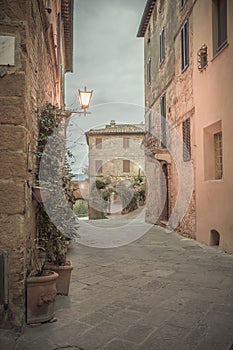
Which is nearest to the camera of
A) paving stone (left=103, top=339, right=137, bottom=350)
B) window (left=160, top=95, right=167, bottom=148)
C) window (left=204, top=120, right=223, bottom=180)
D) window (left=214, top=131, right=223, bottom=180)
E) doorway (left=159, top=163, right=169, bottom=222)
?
paving stone (left=103, top=339, right=137, bottom=350)

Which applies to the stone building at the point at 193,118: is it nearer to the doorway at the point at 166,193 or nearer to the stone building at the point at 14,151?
A: the doorway at the point at 166,193

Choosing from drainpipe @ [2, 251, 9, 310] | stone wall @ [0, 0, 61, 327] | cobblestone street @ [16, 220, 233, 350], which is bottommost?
cobblestone street @ [16, 220, 233, 350]

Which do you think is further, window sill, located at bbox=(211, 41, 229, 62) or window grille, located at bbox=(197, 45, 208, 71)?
window grille, located at bbox=(197, 45, 208, 71)

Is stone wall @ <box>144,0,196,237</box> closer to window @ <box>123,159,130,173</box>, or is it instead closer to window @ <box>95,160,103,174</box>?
window @ <box>95,160,103,174</box>

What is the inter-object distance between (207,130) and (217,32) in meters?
2.04

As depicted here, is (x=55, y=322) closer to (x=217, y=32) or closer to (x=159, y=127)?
(x=217, y=32)

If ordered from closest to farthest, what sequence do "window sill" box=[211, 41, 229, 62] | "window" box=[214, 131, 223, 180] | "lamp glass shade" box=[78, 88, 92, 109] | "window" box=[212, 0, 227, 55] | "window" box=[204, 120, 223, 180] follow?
1. "window sill" box=[211, 41, 229, 62]
2. "window" box=[212, 0, 227, 55]
3. "window" box=[214, 131, 223, 180]
4. "window" box=[204, 120, 223, 180]
5. "lamp glass shade" box=[78, 88, 92, 109]

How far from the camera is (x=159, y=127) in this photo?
12258 millimetres

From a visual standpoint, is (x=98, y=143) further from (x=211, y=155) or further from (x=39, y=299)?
(x=39, y=299)

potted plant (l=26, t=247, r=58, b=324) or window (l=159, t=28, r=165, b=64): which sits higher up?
window (l=159, t=28, r=165, b=64)

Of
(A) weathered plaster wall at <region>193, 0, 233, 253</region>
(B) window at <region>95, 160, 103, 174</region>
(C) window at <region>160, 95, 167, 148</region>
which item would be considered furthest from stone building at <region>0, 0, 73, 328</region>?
(B) window at <region>95, 160, 103, 174</region>

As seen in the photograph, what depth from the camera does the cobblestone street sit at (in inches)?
110

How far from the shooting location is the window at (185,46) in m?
9.06

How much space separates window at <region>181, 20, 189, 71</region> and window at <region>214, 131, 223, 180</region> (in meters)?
2.44
